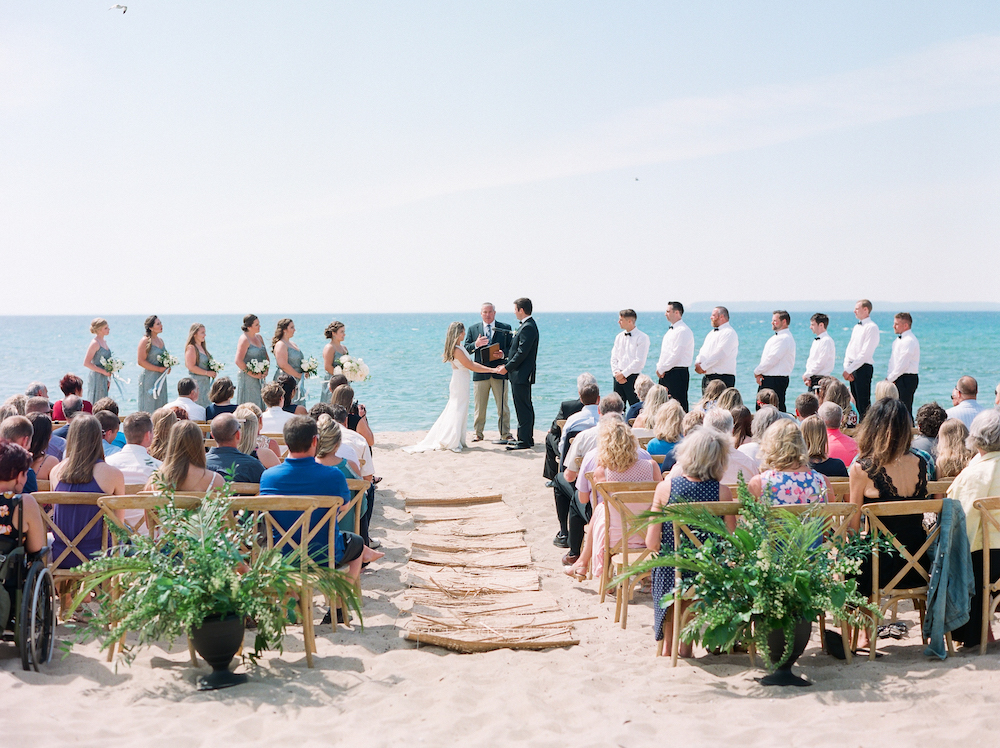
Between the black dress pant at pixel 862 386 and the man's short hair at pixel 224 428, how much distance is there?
9.72 meters

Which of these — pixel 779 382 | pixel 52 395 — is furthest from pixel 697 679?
pixel 52 395

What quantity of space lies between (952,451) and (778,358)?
6.27 metres

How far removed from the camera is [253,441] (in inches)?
230

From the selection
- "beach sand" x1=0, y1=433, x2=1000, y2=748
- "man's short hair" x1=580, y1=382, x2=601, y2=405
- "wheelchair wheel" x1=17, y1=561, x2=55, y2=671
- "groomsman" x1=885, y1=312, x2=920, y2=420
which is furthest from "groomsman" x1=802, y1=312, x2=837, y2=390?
"wheelchair wheel" x1=17, y1=561, x2=55, y2=671

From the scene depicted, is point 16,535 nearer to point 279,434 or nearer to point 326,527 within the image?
point 326,527

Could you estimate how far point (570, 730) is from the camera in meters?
3.62

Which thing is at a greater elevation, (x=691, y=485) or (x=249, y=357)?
(x=249, y=357)

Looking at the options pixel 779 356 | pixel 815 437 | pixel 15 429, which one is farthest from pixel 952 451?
pixel 779 356

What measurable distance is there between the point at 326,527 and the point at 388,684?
3.68 feet

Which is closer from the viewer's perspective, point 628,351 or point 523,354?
point 628,351

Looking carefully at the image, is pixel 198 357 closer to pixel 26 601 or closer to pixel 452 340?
pixel 452 340

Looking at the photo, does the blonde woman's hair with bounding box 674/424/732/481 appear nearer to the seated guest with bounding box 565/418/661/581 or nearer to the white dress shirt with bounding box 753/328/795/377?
the seated guest with bounding box 565/418/661/581

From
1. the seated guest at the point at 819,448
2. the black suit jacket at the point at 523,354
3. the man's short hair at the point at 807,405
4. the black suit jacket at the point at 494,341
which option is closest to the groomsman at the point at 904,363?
the black suit jacket at the point at 523,354

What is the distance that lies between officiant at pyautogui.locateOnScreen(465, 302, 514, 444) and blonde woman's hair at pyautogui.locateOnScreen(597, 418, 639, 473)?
6.39m
